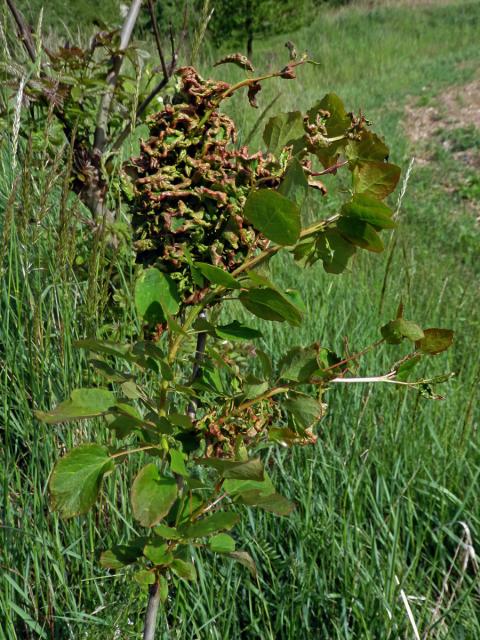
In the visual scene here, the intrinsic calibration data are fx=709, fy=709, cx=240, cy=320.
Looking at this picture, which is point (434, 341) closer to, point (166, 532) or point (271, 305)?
point (271, 305)

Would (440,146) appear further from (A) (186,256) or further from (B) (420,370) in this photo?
(A) (186,256)

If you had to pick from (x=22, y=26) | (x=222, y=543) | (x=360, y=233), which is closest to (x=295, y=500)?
(x=222, y=543)

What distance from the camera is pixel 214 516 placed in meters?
0.88

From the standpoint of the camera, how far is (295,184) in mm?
782

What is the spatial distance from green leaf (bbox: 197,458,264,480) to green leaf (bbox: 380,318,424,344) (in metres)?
0.25

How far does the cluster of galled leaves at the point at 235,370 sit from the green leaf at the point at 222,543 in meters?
0.01

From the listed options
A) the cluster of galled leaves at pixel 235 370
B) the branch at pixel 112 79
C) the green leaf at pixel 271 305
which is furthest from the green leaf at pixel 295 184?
the branch at pixel 112 79

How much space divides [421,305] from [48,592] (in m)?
2.24

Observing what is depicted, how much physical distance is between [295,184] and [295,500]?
1.12 metres

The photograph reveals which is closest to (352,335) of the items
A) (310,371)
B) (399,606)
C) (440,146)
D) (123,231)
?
(123,231)

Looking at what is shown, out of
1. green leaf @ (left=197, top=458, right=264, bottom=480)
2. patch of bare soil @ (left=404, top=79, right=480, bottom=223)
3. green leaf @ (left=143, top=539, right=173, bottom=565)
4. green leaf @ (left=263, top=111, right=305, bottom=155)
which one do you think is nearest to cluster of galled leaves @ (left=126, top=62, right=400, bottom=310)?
green leaf @ (left=263, top=111, right=305, bottom=155)

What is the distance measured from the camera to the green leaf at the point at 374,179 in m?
0.79

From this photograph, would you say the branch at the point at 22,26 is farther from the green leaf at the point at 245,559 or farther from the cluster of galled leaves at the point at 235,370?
the green leaf at the point at 245,559

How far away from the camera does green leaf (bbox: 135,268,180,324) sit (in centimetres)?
85
